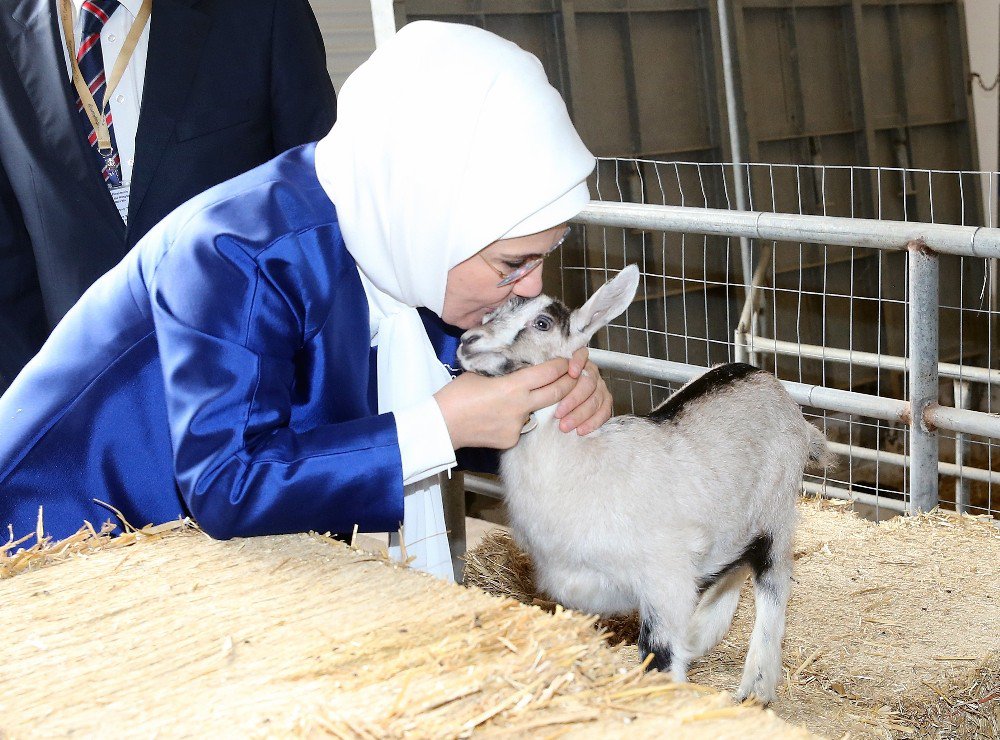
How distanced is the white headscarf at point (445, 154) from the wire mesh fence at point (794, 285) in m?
5.12

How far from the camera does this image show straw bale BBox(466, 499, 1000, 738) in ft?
7.47

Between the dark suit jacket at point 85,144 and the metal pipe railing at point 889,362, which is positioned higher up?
the dark suit jacket at point 85,144

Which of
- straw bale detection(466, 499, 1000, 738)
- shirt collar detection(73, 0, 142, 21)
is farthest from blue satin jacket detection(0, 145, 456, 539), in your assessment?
shirt collar detection(73, 0, 142, 21)

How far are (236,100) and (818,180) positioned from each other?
7.89 meters

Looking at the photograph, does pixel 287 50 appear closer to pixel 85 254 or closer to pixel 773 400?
pixel 85 254

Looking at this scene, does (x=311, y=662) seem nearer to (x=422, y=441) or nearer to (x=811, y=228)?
(x=422, y=441)

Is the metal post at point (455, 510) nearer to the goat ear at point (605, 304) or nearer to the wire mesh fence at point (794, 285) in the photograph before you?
the goat ear at point (605, 304)

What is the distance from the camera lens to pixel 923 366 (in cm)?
324

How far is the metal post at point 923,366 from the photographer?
3145 millimetres

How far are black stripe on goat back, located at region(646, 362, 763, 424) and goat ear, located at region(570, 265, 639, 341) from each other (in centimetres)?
26

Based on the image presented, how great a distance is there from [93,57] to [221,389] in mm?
1558

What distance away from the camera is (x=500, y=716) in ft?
3.42

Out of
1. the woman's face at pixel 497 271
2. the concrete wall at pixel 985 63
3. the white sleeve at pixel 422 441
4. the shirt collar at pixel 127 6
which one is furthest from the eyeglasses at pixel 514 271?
the concrete wall at pixel 985 63

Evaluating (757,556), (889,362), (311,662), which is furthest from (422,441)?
(889,362)
